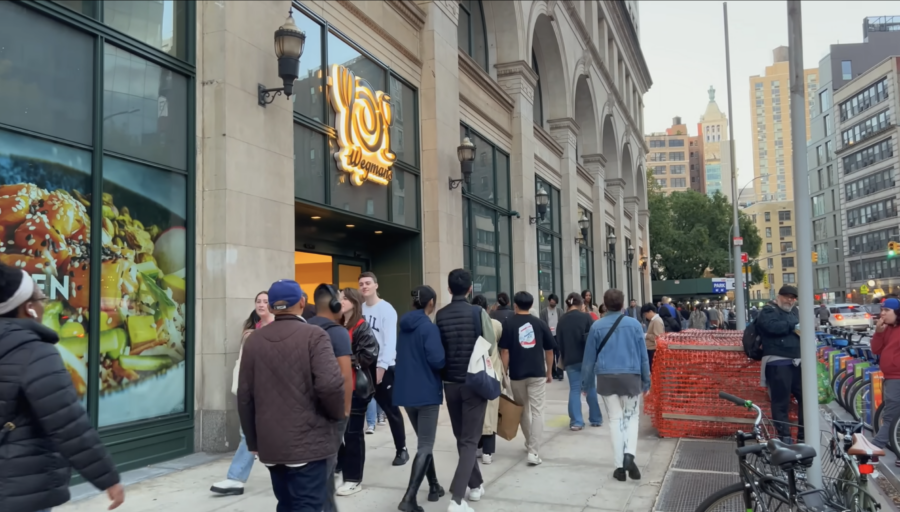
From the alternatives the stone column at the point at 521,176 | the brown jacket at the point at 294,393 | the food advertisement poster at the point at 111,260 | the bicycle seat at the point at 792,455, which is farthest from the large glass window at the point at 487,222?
the bicycle seat at the point at 792,455

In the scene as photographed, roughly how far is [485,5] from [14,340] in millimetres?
18599

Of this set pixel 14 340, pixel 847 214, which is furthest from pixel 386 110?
pixel 847 214

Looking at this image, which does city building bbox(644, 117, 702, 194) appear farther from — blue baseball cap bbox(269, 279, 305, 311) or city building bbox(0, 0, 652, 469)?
blue baseball cap bbox(269, 279, 305, 311)

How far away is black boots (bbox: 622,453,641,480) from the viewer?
6793 millimetres

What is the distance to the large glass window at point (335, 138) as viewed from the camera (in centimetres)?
1005

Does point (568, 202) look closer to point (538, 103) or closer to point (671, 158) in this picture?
point (538, 103)

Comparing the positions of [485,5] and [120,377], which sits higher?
[485,5]

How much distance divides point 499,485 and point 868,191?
83.0 m

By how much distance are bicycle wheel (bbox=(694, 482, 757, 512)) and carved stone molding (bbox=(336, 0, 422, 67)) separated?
31.6ft

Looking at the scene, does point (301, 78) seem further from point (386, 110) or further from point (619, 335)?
point (619, 335)

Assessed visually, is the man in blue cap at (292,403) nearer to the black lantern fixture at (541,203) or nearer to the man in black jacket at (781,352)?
the man in black jacket at (781,352)

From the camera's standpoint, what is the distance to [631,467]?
22.3 ft

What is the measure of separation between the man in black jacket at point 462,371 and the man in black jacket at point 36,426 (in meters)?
3.19

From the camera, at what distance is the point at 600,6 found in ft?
110
